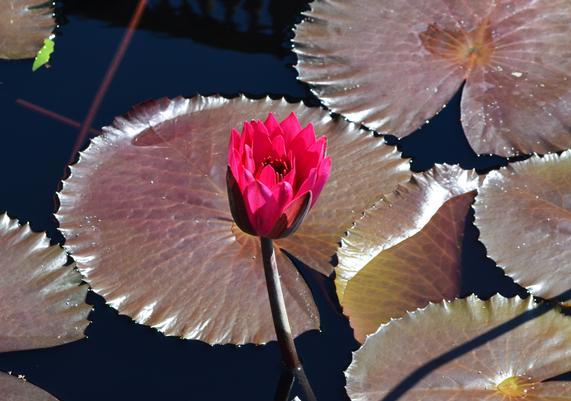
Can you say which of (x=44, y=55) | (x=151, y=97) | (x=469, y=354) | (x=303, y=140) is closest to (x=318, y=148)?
(x=303, y=140)

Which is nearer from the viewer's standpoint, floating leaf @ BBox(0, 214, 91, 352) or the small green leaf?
floating leaf @ BBox(0, 214, 91, 352)

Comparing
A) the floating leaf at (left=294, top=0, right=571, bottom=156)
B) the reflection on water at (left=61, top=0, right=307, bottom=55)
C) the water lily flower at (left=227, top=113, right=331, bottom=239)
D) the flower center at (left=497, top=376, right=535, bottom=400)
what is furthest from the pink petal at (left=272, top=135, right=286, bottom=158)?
the reflection on water at (left=61, top=0, right=307, bottom=55)

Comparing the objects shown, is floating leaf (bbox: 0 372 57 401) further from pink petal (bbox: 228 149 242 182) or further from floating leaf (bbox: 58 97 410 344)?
pink petal (bbox: 228 149 242 182)

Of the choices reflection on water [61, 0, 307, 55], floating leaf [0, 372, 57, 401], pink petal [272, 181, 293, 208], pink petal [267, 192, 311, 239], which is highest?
reflection on water [61, 0, 307, 55]

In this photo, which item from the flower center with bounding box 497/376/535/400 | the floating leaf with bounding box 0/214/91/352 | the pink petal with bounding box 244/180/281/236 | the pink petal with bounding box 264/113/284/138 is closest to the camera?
the pink petal with bounding box 244/180/281/236

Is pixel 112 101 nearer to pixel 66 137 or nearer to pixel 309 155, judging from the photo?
pixel 66 137

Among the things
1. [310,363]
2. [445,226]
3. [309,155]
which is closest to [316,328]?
[310,363]

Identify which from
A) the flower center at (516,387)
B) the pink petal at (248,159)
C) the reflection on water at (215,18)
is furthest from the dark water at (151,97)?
the pink petal at (248,159)

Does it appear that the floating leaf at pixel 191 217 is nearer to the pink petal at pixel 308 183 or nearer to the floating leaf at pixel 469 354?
the floating leaf at pixel 469 354
